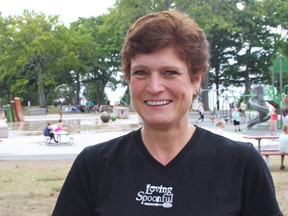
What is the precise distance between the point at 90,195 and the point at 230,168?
1.88ft

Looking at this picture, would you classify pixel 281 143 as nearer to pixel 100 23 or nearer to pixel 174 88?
pixel 174 88

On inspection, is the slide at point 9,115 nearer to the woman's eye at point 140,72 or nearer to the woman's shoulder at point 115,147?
the woman's shoulder at point 115,147

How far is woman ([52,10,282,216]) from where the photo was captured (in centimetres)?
200

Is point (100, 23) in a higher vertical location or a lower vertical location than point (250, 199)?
higher

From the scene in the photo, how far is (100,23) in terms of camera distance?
71.7m

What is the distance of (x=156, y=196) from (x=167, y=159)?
0.18 m

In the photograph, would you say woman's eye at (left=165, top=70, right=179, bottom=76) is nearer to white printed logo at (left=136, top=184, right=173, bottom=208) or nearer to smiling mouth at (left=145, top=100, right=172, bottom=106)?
smiling mouth at (left=145, top=100, right=172, bottom=106)

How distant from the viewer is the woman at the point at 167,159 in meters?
2.00

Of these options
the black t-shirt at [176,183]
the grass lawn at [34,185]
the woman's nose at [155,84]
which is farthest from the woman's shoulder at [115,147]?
the grass lawn at [34,185]

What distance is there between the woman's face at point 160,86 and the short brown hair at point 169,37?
1.1 inches

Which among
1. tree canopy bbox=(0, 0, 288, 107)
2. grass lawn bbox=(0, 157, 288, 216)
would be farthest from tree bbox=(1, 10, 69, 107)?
grass lawn bbox=(0, 157, 288, 216)

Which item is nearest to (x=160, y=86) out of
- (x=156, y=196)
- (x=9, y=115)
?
(x=156, y=196)

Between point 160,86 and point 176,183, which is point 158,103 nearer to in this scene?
point 160,86

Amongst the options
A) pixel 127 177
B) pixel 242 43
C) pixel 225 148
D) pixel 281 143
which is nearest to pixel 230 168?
pixel 225 148
